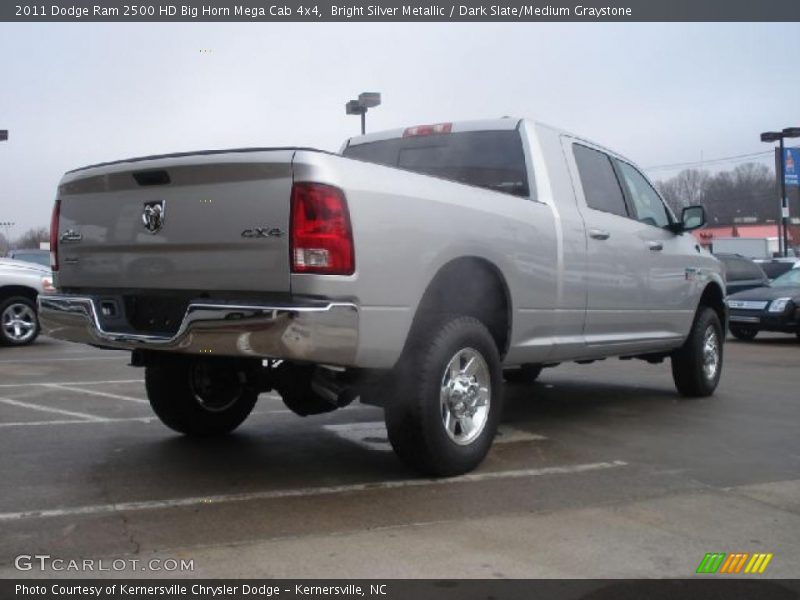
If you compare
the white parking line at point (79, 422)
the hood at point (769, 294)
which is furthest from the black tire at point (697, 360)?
the hood at point (769, 294)

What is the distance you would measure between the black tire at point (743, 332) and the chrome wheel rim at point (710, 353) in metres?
6.69

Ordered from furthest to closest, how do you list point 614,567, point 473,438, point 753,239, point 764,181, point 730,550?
point 764,181 < point 753,239 < point 473,438 < point 730,550 < point 614,567

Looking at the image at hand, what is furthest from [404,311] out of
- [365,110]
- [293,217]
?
[365,110]

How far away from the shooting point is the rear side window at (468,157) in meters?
5.77

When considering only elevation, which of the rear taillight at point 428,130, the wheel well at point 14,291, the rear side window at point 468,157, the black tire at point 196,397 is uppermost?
the rear taillight at point 428,130

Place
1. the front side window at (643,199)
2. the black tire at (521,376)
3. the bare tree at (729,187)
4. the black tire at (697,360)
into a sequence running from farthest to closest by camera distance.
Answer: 1. the bare tree at (729,187)
2. the black tire at (521,376)
3. the black tire at (697,360)
4. the front side window at (643,199)

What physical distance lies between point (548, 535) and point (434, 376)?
1.01 meters

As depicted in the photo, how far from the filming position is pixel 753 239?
40.9 metres

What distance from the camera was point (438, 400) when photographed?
14.4ft

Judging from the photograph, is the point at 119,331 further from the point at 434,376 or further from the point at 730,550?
the point at 730,550

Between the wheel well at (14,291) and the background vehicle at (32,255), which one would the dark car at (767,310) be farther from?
the background vehicle at (32,255)

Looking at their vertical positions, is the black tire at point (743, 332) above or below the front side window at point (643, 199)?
below

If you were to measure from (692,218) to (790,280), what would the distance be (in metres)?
8.66

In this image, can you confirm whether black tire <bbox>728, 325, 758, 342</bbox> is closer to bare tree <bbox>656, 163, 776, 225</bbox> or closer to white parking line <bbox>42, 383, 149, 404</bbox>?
white parking line <bbox>42, 383, 149, 404</bbox>
